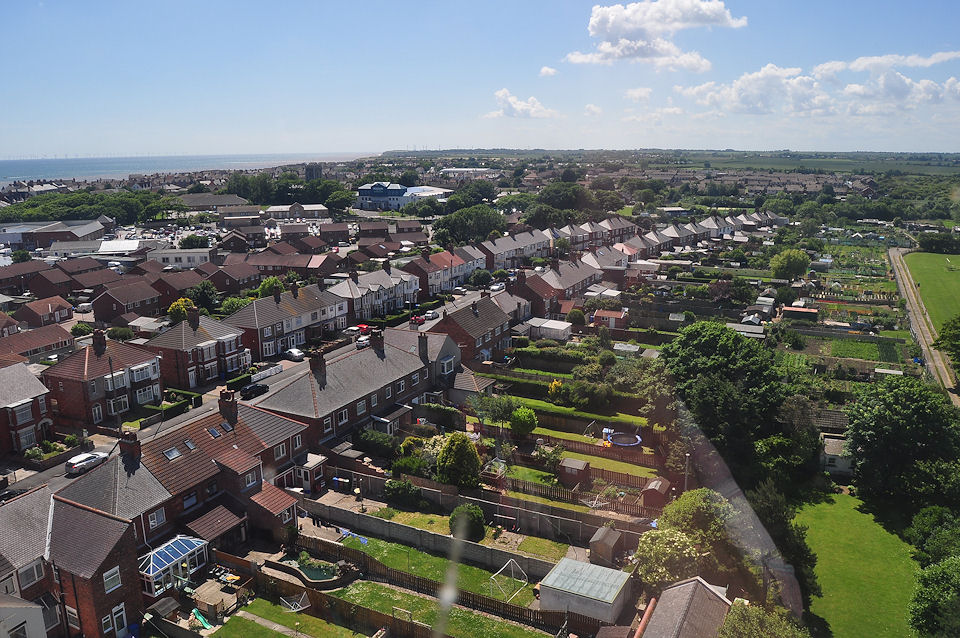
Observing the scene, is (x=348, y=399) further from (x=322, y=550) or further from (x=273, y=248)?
(x=273, y=248)

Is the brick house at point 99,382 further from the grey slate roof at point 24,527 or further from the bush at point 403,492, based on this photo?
the bush at point 403,492

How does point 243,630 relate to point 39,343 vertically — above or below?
below

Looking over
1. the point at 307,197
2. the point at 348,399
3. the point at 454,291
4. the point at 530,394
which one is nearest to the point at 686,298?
the point at 454,291

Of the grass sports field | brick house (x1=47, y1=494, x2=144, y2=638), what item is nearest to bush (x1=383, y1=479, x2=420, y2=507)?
brick house (x1=47, y1=494, x2=144, y2=638)

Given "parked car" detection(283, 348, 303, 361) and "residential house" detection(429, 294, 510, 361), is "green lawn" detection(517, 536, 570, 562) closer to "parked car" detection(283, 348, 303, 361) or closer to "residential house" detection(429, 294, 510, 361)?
"residential house" detection(429, 294, 510, 361)

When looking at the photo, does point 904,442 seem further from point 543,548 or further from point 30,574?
point 30,574

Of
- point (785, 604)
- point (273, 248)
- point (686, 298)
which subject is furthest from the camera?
point (273, 248)

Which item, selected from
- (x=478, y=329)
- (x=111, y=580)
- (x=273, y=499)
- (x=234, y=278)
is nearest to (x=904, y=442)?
(x=478, y=329)
